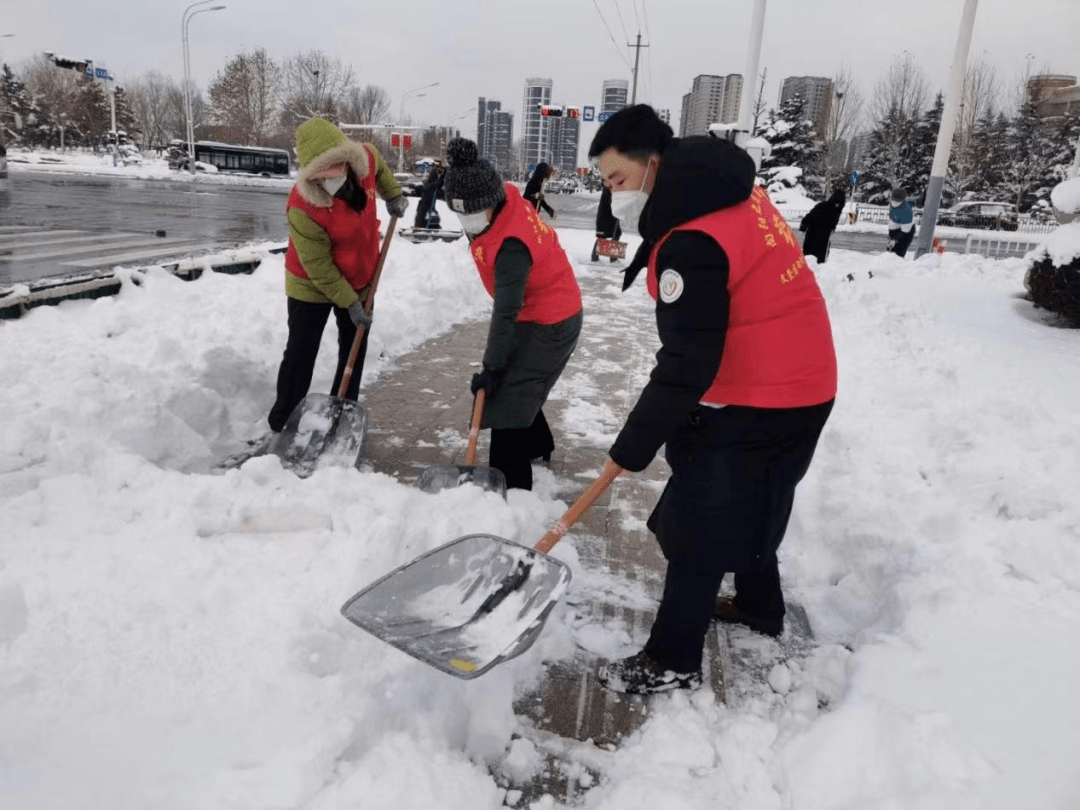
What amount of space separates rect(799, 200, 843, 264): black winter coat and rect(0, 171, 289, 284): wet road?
8.55 metres

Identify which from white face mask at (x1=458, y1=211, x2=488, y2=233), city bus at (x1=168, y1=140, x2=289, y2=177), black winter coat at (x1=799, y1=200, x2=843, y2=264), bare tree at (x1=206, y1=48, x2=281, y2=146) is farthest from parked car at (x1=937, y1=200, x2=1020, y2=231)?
bare tree at (x1=206, y1=48, x2=281, y2=146)

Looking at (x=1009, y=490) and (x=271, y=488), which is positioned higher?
(x=1009, y=490)

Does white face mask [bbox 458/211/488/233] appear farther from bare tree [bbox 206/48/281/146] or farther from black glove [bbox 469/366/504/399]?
bare tree [bbox 206/48/281/146]

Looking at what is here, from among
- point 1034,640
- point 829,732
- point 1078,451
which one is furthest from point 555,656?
point 1078,451

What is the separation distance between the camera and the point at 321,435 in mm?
3654

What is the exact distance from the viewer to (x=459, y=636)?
2.11 metres

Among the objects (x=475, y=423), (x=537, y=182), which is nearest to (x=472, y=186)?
(x=475, y=423)

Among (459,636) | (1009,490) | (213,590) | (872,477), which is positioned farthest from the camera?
(872,477)

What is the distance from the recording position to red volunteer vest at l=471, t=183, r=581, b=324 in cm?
290

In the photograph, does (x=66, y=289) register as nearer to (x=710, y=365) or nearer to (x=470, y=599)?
(x=470, y=599)

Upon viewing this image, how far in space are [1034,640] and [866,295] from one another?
6.47 metres

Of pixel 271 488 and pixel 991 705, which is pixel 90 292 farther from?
pixel 991 705

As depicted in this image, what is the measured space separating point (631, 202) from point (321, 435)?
2.25 m

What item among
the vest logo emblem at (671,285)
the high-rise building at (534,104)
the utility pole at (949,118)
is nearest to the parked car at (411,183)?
the utility pole at (949,118)
